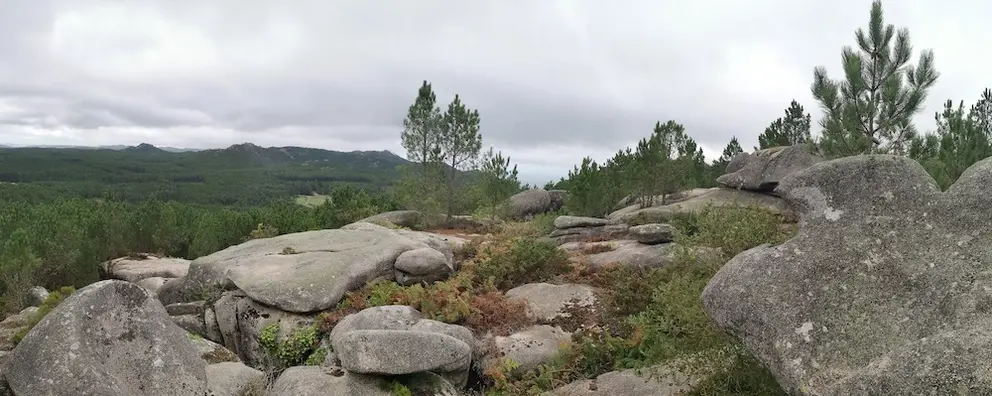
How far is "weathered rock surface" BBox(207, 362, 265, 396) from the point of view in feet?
32.5

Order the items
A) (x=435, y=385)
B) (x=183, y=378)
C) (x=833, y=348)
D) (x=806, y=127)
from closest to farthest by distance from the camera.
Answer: (x=833, y=348), (x=183, y=378), (x=435, y=385), (x=806, y=127)

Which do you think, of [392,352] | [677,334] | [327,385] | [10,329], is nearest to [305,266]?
[327,385]

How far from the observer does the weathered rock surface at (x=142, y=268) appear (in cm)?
2111

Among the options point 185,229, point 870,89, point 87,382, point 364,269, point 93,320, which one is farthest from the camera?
point 185,229

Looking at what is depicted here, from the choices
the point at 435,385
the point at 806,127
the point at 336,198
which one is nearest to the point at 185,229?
the point at 336,198

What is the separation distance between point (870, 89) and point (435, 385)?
67.1 feet

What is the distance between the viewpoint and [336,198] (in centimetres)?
3256

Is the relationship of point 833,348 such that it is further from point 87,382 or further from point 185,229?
point 185,229

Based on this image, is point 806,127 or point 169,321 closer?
point 169,321

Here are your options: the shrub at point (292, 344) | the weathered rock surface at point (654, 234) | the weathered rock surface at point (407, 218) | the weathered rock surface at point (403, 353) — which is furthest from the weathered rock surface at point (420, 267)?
the weathered rock surface at point (407, 218)

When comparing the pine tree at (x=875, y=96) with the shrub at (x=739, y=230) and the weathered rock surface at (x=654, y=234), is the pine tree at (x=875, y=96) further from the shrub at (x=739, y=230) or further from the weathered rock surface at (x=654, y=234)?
the shrub at (x=739, y=230)

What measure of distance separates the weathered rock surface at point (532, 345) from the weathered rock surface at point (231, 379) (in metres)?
4.65

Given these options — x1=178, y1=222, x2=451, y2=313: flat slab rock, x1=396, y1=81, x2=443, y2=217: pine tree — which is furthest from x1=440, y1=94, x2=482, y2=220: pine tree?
x1=178, y1=222, x2=451, y2=313: flat slab rock

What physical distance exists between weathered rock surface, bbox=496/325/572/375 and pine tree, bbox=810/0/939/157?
14492 millimetres
